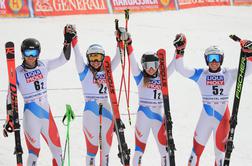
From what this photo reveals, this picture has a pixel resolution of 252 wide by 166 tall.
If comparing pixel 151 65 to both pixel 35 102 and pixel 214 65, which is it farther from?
pixel 35 102

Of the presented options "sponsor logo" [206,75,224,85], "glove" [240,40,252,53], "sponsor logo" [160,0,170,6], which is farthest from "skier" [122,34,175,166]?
"sponsor logo" [160,0,170,6]

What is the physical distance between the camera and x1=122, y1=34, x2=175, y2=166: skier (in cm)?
782

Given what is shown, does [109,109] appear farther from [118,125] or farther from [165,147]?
[165,147]

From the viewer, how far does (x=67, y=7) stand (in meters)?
23.4

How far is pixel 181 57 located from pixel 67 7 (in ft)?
53.6

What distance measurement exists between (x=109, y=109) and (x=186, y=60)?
994 cm

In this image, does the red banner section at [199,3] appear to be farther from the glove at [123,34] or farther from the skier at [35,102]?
the skier at [35,102]

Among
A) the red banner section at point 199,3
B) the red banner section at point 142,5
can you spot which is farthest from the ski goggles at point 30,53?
the red banner section at point 199,3

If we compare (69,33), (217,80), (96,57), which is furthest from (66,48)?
(217,80)

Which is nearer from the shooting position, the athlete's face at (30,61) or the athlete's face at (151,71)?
the athlete's face at (30,61)

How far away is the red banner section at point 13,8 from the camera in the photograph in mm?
21969

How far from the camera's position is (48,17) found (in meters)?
22.9

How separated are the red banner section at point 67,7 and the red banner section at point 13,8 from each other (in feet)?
1.73

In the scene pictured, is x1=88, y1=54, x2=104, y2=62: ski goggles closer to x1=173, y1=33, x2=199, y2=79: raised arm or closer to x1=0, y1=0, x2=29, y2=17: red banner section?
x1=173, y1=33, x2=199, y2=79: raised arm
